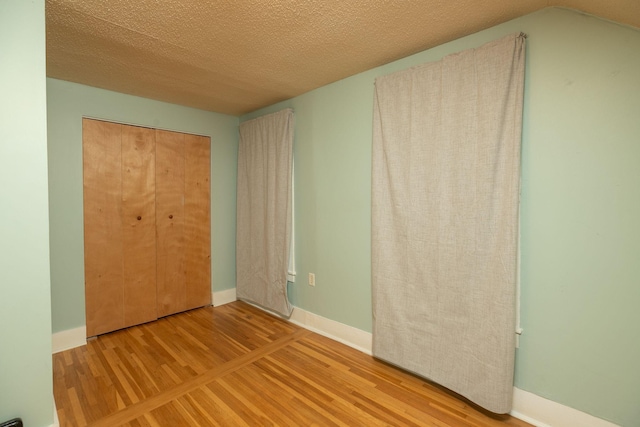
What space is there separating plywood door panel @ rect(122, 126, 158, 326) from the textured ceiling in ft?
1.91

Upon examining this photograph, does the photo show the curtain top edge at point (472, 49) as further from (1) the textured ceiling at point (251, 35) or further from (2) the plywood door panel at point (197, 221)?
(2) the plywood door panel at point (197, 221)

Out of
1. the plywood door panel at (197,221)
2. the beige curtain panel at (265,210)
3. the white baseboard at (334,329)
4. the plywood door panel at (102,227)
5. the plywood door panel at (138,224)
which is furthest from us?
the plywood door panel at (197,221)

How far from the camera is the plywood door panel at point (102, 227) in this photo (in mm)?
2508

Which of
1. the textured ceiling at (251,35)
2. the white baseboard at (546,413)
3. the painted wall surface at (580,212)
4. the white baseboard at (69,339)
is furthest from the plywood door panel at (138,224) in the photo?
the white baseboard at (546,413)

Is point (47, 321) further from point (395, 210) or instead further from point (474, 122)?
point (474, 122)

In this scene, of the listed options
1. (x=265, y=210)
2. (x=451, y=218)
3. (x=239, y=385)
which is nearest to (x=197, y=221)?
(x=265, y=210)

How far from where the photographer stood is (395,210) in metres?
2.01

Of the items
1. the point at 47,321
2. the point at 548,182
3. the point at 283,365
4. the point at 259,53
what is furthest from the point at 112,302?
the point at 548,182

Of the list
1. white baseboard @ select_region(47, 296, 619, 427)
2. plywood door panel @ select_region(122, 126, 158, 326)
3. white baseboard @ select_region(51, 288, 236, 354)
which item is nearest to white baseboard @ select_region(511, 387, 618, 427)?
white baseboard @ select_region(47, 296, 619, 427)

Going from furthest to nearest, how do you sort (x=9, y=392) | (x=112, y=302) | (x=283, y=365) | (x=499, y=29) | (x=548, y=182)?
(x=112, y=302) → (x=283, y=365) → (x=499, y=29) → (x=548, y=182) → (x=9, y=392)

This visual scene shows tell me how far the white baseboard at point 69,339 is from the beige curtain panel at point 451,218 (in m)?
2.47

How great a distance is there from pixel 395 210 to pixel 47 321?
2.04 meters

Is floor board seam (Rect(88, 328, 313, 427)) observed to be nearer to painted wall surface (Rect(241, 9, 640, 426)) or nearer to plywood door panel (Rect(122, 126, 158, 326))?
plywood door panel (Rect(122, 126, 158, 326))

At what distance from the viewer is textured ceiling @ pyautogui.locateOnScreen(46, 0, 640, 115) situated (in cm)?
144
